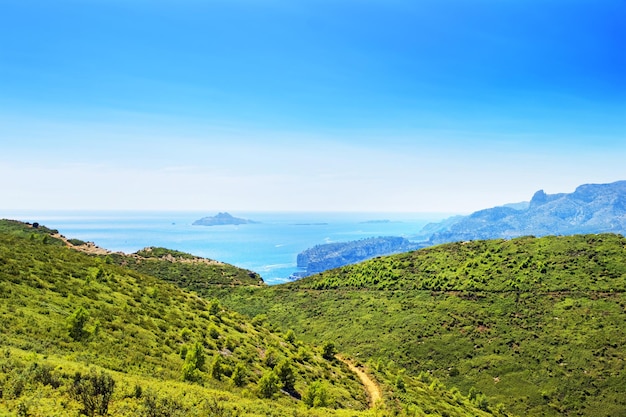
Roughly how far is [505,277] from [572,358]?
28988mm

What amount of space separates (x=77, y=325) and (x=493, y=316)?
78.9 m

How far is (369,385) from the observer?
40438 millimetres

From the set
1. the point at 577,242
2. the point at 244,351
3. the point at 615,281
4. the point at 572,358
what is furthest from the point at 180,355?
the point at 577,242

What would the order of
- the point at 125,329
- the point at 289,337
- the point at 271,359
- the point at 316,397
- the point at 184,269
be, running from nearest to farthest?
1. the point at 125,329
2. the point at 316,397
3. the point at 271,359
4. the point at 289,337
5. the point at 184,269

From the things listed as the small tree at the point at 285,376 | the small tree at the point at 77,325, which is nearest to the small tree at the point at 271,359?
the small tree at the point at 285,376

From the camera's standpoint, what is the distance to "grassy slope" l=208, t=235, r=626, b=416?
188ft

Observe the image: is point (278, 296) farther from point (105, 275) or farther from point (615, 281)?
point (615, 281)

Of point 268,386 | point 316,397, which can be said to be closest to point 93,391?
point 268,386

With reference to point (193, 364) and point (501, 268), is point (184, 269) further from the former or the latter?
point (501, 268)

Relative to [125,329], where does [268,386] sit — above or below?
below

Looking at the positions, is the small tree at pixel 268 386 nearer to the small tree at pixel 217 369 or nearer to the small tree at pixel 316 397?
the small tree at pixel 316 397

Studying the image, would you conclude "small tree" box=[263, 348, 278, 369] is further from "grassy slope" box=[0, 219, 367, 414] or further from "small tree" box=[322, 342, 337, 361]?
"small tree" box=[322, 342, 337, 361]

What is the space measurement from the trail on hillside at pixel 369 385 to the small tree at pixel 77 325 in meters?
27.1

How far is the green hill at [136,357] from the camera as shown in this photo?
604 inches
